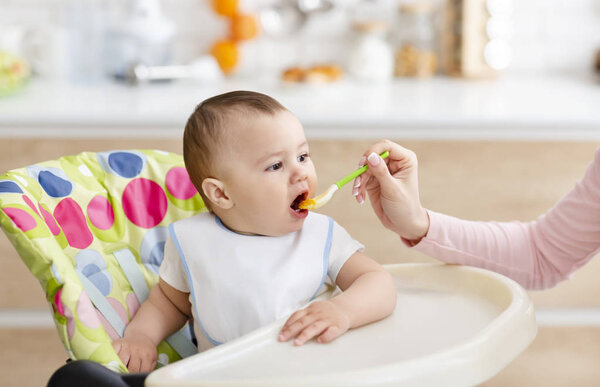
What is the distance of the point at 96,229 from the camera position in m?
1.14

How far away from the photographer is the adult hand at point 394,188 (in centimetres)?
105

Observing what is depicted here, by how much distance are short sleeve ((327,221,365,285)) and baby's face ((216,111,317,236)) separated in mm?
70

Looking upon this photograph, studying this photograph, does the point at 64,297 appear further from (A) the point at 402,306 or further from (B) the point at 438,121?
(B) the point at 438,121

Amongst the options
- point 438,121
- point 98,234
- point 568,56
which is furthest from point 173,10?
point 98,234

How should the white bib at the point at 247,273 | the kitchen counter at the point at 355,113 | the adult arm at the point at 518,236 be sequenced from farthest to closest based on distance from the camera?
the kitchen counter at the point at 355,113
the adult arm at the point at 518,236
the white bib at the point at 247,273

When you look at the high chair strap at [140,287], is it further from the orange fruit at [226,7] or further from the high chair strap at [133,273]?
the orange fruit at [226,7]

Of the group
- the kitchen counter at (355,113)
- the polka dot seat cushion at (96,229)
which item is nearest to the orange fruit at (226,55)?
the kitchen counter at (355,113)

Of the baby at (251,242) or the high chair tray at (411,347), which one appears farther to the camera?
the baby at (251,242)

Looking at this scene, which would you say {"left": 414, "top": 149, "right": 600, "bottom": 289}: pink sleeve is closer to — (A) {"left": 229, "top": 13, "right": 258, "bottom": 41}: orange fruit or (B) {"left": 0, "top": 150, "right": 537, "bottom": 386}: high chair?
(B) {"left": 0, "top": 150, "right": 537, "bottom": 386}: high chair

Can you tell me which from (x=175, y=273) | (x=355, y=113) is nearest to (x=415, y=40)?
(x=355, y=113)

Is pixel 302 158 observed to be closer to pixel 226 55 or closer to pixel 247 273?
pixel 247 273

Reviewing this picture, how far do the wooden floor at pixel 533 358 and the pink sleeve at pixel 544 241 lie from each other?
0.75 meters

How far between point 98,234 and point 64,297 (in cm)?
26

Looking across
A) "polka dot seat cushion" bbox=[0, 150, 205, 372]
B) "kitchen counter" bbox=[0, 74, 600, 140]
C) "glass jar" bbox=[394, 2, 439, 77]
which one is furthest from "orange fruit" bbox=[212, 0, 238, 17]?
"polka dot seat cushion" bbox=[0, 150, 205, 372]
